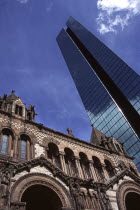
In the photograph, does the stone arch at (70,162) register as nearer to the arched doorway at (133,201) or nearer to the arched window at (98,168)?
the arched window at (98,168)

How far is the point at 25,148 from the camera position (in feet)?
55.8

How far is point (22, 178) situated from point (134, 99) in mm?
47316

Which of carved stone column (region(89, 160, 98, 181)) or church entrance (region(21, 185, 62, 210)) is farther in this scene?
carved stone column (region(89, 160, 98, 181))

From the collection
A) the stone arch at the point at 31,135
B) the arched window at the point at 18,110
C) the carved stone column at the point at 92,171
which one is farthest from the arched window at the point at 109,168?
the arched window at the point at 18,110

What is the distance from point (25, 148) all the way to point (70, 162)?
4.78 meters

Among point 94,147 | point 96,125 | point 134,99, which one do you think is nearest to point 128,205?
point 94,147

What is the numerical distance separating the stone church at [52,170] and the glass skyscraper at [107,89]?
109 ft

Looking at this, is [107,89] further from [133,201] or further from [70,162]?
[133,201]

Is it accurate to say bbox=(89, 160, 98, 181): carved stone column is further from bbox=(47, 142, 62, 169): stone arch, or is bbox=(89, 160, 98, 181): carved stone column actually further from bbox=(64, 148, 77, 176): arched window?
bbox=(47, 142, 62, 169): stone arch

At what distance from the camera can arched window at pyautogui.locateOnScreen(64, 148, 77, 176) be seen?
59.2ft

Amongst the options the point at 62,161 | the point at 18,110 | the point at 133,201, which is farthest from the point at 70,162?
the point at 18,110

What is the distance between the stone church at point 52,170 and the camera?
1302cm

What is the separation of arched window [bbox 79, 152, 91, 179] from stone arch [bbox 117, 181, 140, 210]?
3.28 metres

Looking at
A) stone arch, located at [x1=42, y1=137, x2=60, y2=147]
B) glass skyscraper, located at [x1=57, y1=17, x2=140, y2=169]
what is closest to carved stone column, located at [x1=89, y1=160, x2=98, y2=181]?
stone arch, located at [x1=42, y1=137, x2=60, y2=147]
